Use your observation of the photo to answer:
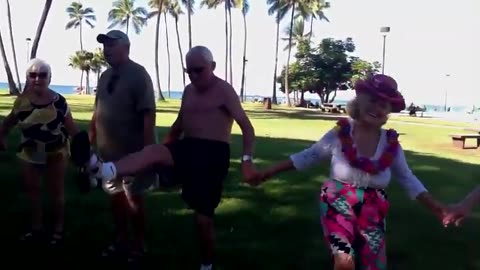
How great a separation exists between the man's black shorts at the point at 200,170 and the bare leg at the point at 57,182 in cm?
132

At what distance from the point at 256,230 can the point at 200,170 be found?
188 cm

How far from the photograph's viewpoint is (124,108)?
508 centimetres

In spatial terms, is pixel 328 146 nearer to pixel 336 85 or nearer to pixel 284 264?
pixel 284 264

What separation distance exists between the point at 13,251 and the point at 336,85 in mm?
62348

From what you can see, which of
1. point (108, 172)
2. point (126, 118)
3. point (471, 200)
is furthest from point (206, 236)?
point (471, 200)

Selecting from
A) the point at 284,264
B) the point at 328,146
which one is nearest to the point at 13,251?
the point at 284,264

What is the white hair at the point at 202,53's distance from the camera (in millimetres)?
4609

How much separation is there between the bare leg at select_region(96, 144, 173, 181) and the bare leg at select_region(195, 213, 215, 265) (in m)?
0.46

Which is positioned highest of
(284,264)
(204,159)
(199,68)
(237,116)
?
(199,68)

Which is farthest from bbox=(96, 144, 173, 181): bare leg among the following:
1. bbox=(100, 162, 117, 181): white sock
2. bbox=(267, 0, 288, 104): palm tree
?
bbox=(267, 0, 288, 104): palm tree

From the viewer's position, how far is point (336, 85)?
66250 mm

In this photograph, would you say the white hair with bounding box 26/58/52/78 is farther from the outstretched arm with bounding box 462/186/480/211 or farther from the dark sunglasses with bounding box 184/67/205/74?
the outstretched arm with bounding box 462/186/480/211

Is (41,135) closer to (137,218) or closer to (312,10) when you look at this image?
(137,218)

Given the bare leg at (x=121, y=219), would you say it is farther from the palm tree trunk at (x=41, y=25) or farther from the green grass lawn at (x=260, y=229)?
the palm tree trunk at (x=41, y=25)
